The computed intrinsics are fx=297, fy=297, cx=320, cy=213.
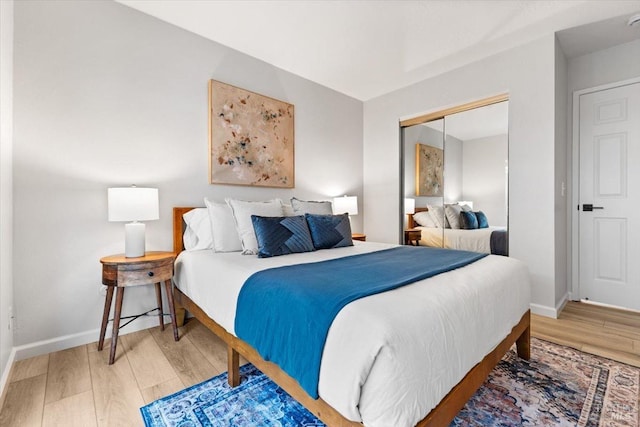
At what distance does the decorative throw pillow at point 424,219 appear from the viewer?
12.6 feet

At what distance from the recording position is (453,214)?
3598mm

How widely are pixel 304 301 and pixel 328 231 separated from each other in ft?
4.72

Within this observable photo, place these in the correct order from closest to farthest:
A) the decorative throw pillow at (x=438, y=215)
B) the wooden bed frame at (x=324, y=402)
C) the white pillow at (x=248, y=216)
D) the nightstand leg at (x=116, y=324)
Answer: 1. the wooden bed frame at (x=324, y=402)
2. the nightstand leg at (x=116, y=324)
3. the white pillow at (x=248, y=216)
4. the decorative throw pillow at (x=438, y=215)

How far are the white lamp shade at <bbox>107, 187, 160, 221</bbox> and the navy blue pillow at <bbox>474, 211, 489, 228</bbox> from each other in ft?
10.6

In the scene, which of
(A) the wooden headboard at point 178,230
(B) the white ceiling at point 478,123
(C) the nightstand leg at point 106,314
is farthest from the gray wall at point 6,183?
(B) the white ceiling at point 478,123

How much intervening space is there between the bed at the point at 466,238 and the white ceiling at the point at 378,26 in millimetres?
1871

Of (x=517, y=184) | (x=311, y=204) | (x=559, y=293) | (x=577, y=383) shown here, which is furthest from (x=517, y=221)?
(x=311, y=204)

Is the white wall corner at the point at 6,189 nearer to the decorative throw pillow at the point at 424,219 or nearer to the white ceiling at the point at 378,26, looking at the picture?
the white ceiling at the point at 378,26

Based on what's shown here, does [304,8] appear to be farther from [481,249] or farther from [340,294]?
[481,249]

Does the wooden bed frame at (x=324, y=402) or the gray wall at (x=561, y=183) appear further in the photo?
the gray wall at (x=561, y=183)

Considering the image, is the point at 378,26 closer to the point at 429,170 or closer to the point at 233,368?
the point at 429,170

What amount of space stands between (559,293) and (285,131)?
3.31 m

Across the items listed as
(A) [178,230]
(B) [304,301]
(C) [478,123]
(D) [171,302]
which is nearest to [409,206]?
(C) [478,123]

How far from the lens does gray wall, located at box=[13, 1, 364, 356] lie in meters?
2.01
